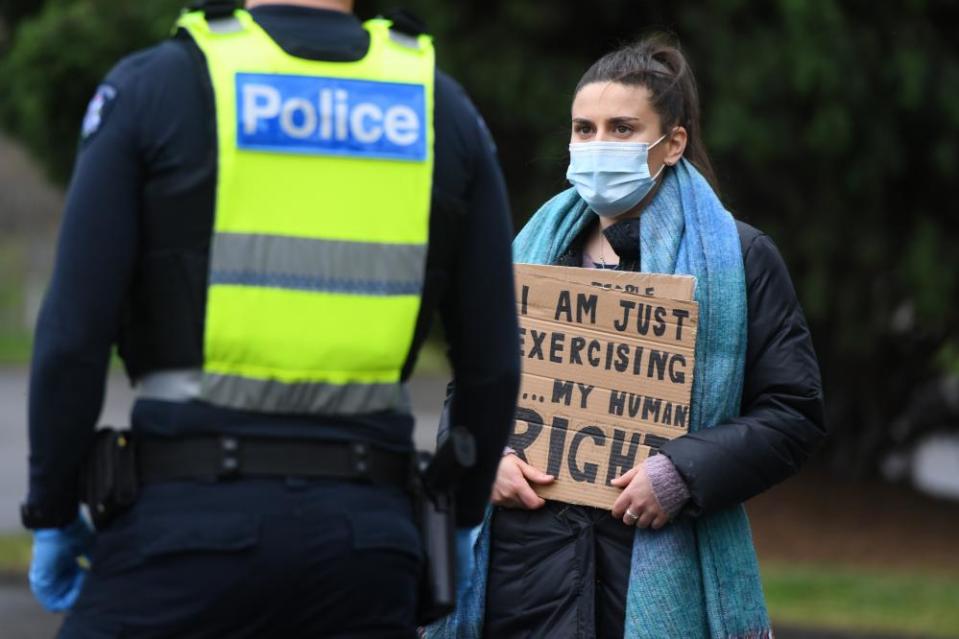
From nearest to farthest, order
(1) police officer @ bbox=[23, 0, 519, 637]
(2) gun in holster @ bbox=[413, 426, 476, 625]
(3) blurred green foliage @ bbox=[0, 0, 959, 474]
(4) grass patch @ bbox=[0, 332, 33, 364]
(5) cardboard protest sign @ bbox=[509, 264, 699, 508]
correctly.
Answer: (1) police officer @ bbox=[23, 0, 519, 637] < (2) gun in holster @ bbox=[413, 426, 476, 625] < (5) cardboard protest sign @ bbox=[509, 264, 699, 508] < (3) blurred green foliage @ bbox=[0, 0, 959, 474] < (4) grass patch @ bbox=[0, 332, 33, 364]

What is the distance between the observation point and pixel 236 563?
253cm

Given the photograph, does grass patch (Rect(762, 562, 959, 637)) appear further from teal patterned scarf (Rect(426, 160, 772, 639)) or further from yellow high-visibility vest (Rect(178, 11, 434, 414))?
yellow high-visibility vest (Rect(178, 11, 434, 414))

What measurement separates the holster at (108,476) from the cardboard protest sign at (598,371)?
1.43m

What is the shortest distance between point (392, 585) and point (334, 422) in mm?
259

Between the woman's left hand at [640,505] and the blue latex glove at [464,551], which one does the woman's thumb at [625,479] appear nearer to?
the woman's left hand at [640,505]

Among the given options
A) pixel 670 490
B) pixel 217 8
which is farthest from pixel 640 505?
pixel 217 8

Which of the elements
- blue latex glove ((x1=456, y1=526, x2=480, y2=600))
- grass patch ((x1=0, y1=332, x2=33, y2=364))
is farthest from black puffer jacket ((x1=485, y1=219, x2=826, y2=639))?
grass patch ((x1=0, y1=332, x2=33, y2=364))

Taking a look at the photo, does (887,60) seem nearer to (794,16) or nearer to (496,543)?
(794,16)

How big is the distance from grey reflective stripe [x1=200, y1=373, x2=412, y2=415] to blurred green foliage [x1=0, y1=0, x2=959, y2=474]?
22.5ft

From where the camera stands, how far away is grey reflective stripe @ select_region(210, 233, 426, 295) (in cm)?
256

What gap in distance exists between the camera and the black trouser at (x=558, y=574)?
3730mm

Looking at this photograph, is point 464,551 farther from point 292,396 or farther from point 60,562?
point 60,562

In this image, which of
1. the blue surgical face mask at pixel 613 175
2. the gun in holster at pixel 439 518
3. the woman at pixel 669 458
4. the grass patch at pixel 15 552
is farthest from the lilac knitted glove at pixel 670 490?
the grass patch at pixel 15 552

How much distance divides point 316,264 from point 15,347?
3191cm
